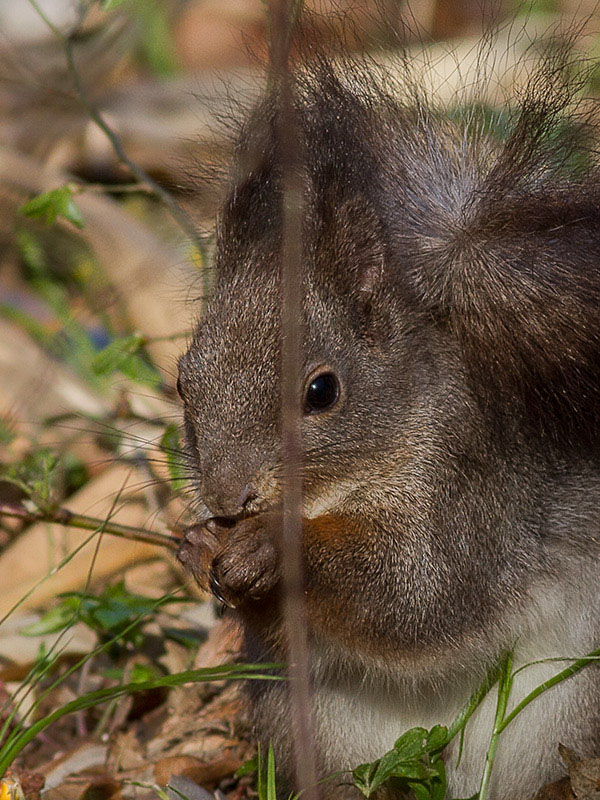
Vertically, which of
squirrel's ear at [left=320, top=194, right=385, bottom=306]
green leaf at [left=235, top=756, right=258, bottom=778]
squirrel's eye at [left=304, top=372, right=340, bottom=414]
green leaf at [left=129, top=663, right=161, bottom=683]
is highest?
squirrel's ear at [left=320, top=194, right=385, bottom=306]

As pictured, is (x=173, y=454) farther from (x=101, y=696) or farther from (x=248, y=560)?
(x=101, y=696)

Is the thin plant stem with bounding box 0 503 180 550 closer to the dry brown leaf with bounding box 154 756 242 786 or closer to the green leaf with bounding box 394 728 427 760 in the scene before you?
the dry brown leaf with bounding box 154 756 242 786

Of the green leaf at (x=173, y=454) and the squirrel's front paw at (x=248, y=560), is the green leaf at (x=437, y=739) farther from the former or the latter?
the green leaf at (x=173, y=454)

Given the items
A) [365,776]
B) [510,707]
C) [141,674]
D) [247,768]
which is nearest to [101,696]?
[247,768]

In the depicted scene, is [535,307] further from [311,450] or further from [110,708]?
[110,708]

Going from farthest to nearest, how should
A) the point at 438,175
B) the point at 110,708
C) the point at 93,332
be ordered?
the point at 93,332 → the point at 110,708 → the point at 438,175

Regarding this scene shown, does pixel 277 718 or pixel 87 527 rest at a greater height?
pixel 87 527

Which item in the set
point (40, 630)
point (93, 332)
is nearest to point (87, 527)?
point (40, 630)

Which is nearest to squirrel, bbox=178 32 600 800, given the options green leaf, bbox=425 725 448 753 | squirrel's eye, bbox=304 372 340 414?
A: squirrel's eye, bbox=304 372 340 414
